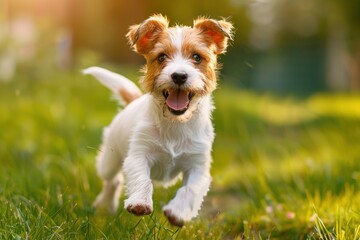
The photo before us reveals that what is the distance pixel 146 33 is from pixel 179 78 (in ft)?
1.68

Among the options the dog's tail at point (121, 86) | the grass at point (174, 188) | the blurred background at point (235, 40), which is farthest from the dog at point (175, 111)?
the blurred background at point (235, 40)

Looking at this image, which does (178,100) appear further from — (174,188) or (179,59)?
(174,188)

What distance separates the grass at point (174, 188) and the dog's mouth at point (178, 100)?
55 cm

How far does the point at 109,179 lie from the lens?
4785 mm

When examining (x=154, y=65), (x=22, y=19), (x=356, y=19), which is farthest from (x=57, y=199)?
(x=356, y=19)

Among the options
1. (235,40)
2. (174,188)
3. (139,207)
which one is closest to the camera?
(139,207)

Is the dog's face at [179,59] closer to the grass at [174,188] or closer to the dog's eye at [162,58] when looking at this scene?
the dog's eye at [162,58]

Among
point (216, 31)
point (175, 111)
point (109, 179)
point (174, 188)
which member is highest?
point (216, 31)

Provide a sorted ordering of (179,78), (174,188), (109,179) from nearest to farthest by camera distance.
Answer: (179,78) < (174,188) < (109,179)

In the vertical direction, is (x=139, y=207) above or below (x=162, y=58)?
below

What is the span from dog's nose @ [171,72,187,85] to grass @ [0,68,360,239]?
681mm

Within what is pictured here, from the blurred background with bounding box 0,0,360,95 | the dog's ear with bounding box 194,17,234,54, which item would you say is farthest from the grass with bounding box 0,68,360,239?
the blurred background with bounding box 0,0,360,95

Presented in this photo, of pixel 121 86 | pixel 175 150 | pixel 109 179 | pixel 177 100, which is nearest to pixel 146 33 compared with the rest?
pixel 177 100

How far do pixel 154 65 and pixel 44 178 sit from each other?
4.98 ft
